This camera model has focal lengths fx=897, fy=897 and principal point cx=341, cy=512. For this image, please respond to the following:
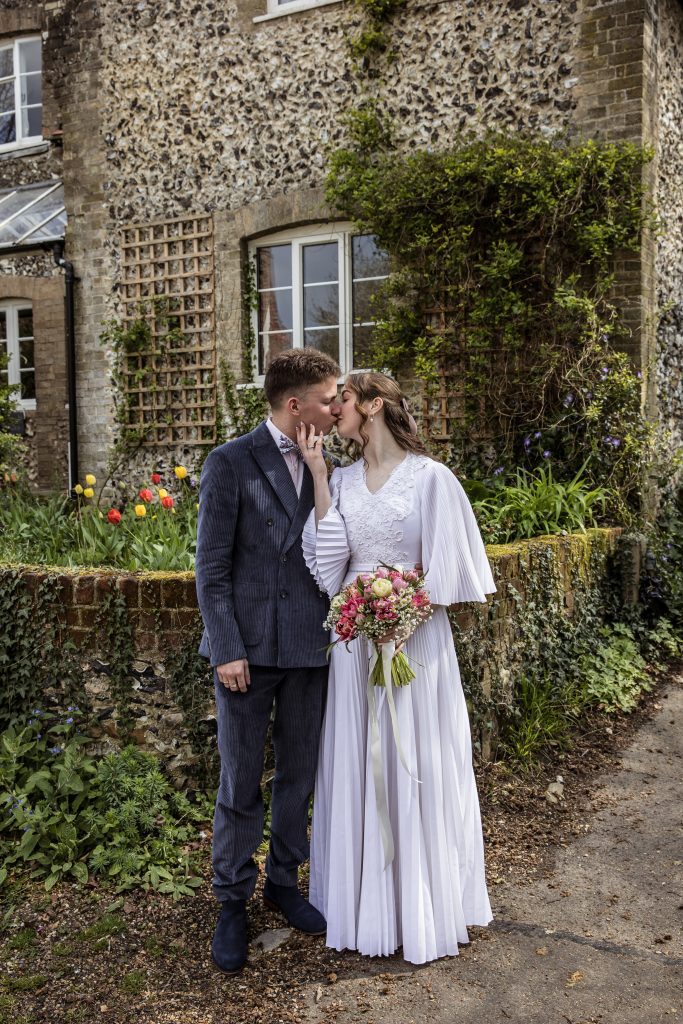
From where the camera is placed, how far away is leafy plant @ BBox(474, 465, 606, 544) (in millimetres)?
6723

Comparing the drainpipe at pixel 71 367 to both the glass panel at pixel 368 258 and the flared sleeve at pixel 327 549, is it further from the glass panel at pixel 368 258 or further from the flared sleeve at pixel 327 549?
the flared sleeve at pixel 327 549

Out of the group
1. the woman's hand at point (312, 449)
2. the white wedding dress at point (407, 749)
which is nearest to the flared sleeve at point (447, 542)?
the white wedding dress at point (407, 749)

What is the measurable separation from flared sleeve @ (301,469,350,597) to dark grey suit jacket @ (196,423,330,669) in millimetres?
39

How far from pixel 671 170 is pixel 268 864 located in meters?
7.71

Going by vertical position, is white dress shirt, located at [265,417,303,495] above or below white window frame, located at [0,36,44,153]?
below

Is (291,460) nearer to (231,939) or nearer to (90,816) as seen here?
(231,939)

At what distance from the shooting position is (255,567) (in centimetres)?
343

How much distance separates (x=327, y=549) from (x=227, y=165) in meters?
7.44

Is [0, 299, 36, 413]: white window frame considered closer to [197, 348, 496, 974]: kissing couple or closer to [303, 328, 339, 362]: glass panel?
[303, 328, 339, 362]: glass panel

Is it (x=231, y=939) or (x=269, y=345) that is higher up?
(x=269, y=345)

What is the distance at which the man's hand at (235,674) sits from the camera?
331 cm

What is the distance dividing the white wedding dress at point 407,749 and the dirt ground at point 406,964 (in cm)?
17

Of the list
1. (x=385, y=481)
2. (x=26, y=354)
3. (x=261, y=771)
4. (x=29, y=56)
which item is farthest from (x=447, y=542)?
(x=29, y=56)

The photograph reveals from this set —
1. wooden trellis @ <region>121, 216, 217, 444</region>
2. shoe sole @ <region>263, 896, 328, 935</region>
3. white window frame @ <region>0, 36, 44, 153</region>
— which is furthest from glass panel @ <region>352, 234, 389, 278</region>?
shoe sole @ <region>263, 896, 328, 935</region>
